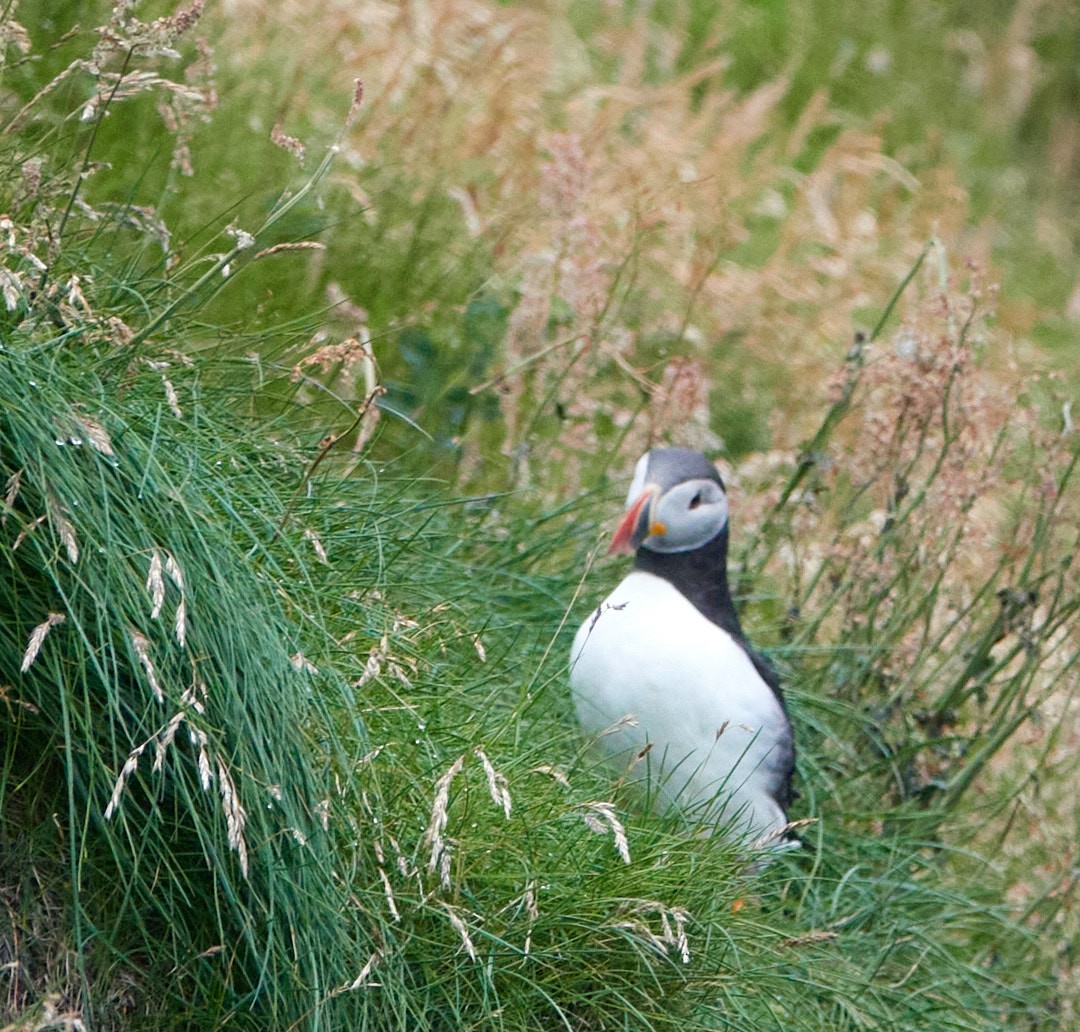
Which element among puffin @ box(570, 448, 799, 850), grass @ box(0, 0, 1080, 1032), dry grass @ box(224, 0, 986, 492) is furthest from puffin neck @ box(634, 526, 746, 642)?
dry grass @ box(224, 0, 986, 492)

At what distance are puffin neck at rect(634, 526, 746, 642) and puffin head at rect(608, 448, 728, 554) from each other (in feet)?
0.08

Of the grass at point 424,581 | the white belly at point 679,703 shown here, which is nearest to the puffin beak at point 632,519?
the white belly at point 679,703

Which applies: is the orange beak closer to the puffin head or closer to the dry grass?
the puffin head

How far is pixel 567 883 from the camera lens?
8.31 feet

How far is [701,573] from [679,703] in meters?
0.35

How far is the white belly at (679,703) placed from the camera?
126 inches

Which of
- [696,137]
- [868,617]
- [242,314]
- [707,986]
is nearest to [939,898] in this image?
[868,617]

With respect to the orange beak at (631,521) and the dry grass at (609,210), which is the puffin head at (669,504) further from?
the dry grass at (609,210)

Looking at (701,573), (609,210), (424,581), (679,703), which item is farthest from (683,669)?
(609,210)

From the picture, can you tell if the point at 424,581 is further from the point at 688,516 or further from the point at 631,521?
the point at 688,516

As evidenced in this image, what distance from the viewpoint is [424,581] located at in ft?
9.98

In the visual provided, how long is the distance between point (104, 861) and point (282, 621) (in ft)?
1.45

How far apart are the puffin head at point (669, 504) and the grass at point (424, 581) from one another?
0.28m

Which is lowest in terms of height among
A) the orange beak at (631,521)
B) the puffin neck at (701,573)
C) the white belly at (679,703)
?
the white belly at (679,703)
